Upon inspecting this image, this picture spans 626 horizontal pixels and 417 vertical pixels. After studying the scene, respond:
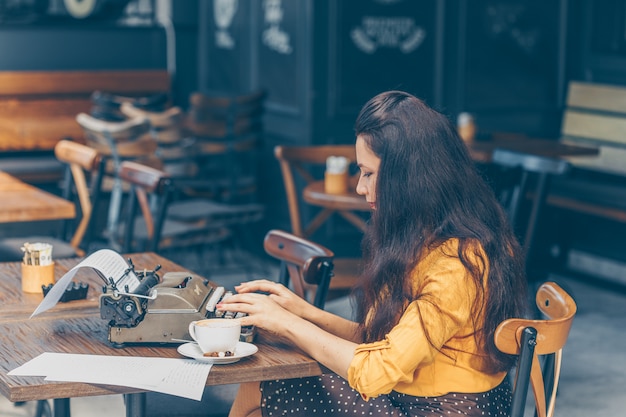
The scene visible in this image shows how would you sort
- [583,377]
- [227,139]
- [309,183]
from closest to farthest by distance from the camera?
[583,377], [309,183], [227,139]

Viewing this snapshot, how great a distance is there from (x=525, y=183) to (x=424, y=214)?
257 cm

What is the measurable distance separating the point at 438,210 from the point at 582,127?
4.94 m

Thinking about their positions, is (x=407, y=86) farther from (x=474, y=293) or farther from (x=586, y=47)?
(x=474, y=293)

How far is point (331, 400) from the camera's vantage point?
2.33m

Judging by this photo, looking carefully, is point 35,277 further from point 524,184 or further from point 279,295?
point 524,184

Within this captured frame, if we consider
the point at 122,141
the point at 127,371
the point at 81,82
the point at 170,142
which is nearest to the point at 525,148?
the point at 170,142

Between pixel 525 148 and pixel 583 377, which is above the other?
pixel 525 148

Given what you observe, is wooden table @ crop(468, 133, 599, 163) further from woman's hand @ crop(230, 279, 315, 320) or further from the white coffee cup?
the white coffee cup

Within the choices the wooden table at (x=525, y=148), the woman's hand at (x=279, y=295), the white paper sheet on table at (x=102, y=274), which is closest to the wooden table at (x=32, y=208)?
the white paper sheet on table at (x=102, y=274)

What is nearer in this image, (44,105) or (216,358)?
(216,358)

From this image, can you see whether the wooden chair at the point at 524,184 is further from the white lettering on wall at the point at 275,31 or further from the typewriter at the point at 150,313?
the typewriter at the point at 150,313

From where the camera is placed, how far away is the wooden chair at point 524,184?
14.8ft

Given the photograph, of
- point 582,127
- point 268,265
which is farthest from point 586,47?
point 268,265

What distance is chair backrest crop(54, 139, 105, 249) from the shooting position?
14.3 feet
